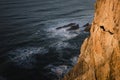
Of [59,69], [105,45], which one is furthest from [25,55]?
[105,45]

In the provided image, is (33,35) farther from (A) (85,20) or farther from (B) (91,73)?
(B) (91,73)

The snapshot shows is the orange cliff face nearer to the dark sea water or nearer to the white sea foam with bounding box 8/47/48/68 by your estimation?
the dark sea water

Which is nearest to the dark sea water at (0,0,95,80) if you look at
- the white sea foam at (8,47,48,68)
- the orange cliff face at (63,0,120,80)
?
the white sea foam at (8,47,48,68)

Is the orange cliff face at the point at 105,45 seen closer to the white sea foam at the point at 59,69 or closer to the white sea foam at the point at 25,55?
the white sea foam at the point at 59,69

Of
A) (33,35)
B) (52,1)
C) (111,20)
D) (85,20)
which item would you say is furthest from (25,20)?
(111,20)

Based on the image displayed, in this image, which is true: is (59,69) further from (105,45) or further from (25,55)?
(105,45)
